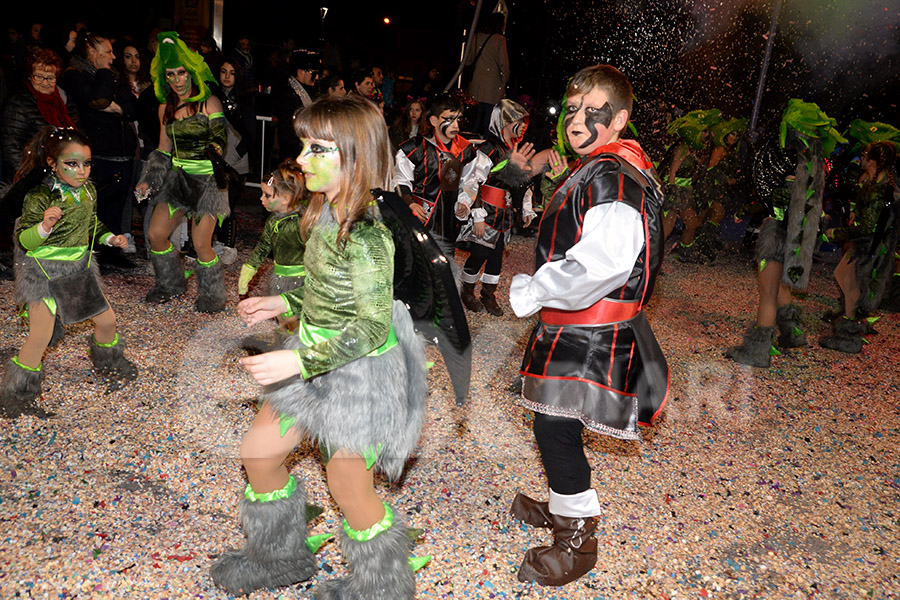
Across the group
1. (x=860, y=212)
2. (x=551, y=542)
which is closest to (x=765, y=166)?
(x=860, y=212)

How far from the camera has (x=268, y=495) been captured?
2123mm

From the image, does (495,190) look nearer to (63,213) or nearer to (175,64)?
(175,64)

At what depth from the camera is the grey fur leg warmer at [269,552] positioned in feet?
7.04

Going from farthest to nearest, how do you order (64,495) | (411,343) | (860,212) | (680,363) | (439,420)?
(860,212) < (680,363) < (439,420) < (64,495) < (411,343)

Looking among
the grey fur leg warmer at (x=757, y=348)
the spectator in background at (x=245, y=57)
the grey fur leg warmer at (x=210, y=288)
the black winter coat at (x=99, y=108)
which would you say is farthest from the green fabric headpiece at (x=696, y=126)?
the black winter coat at (x=99, y=108)

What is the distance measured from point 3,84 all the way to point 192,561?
218 inches

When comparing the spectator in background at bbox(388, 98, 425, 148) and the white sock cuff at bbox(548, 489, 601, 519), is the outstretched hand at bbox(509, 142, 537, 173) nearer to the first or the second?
the spectator in background at bbox(388, 98, 425, 148)

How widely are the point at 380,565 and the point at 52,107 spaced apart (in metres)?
4.52

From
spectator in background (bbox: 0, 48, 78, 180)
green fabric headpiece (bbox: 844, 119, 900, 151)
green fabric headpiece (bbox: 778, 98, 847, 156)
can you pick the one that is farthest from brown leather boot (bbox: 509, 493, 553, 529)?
green fabric headpiece (bbox: 844, 119, 900, 151)

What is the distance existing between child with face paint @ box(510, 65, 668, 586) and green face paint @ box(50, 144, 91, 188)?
7.67 feet

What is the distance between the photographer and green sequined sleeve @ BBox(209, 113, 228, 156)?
479 cm

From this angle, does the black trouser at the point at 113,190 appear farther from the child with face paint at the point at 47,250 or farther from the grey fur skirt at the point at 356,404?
the grey fur skirt at the point at 356,404

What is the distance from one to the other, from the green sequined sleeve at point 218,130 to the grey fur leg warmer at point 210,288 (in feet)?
2.88

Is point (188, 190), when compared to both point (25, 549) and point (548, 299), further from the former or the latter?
point (548, 299)
